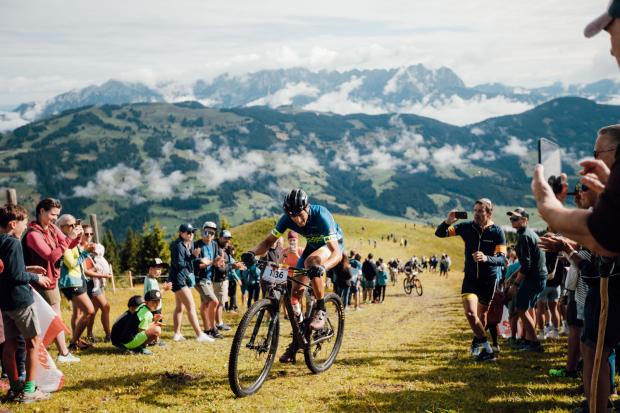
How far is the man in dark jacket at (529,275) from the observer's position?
1065 centimetres

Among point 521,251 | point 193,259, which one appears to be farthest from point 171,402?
point 521,251

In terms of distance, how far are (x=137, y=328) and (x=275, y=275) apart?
5.24 meters

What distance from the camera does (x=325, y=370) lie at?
29.4 feet

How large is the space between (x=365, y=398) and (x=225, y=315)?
47.5ft

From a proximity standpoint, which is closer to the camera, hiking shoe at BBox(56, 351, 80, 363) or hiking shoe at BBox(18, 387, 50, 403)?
hiking shoe at BBox(18, 387, 50, 403)

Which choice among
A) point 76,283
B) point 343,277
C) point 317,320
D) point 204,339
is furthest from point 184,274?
point 343,277

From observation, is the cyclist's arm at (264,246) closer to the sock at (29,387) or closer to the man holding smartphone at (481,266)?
the man holding smartphone at (481,266)

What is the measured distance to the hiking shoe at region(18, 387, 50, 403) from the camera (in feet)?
23.8

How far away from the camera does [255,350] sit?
7547mm

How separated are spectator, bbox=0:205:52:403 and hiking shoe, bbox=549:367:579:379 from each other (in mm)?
8423

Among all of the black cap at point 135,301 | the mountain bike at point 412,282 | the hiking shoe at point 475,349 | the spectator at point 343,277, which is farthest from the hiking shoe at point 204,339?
the mountain bike at point 412,282

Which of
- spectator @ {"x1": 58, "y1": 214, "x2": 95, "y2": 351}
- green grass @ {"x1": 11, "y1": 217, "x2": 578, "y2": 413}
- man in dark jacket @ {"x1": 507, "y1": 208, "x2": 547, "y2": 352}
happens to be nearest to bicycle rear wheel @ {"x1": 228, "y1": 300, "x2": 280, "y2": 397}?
green grass @ {"x1": 11, "y1": 217, "x2": 578, "y2": 413}

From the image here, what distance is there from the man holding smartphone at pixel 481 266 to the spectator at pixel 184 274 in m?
6.53

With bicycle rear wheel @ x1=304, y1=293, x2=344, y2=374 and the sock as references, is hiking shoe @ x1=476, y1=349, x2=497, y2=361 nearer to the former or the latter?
bicycle rear wheel @ x1=304, y1=293, x2=344, y2=374
